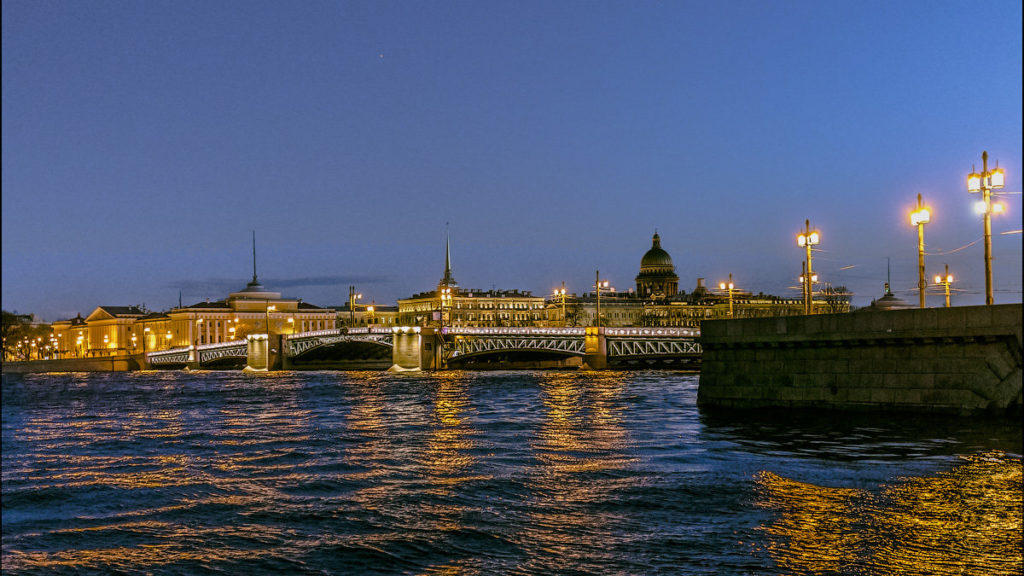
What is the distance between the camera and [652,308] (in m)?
167

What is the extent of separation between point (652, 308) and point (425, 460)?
491ft

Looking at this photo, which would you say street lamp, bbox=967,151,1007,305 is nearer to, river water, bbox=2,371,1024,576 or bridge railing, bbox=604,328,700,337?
river water, bbox=2,371,1024,576

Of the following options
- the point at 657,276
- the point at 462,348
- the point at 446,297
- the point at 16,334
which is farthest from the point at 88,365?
the point at 657,276

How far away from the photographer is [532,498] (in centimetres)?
1452

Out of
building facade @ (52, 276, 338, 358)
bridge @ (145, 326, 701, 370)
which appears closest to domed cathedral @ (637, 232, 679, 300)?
building facade @ (52, 276, 338, 358)

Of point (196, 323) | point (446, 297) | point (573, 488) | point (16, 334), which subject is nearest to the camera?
point (573, 488)

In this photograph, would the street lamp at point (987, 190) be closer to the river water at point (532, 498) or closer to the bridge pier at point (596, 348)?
the river water at point (532, 498)

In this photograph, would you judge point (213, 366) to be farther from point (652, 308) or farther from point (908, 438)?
point (908, 438)

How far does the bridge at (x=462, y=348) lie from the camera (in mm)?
78188

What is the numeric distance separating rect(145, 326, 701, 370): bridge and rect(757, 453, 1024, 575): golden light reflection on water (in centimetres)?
5273

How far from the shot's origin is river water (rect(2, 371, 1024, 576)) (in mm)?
10609

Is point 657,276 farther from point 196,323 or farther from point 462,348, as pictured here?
point 462,348

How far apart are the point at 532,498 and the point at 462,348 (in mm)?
72186

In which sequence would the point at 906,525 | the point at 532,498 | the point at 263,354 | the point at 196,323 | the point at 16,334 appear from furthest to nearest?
the point at 196,323
the point at 16,334
the point at 263,354
the point at 532,498
the point at 906,525
